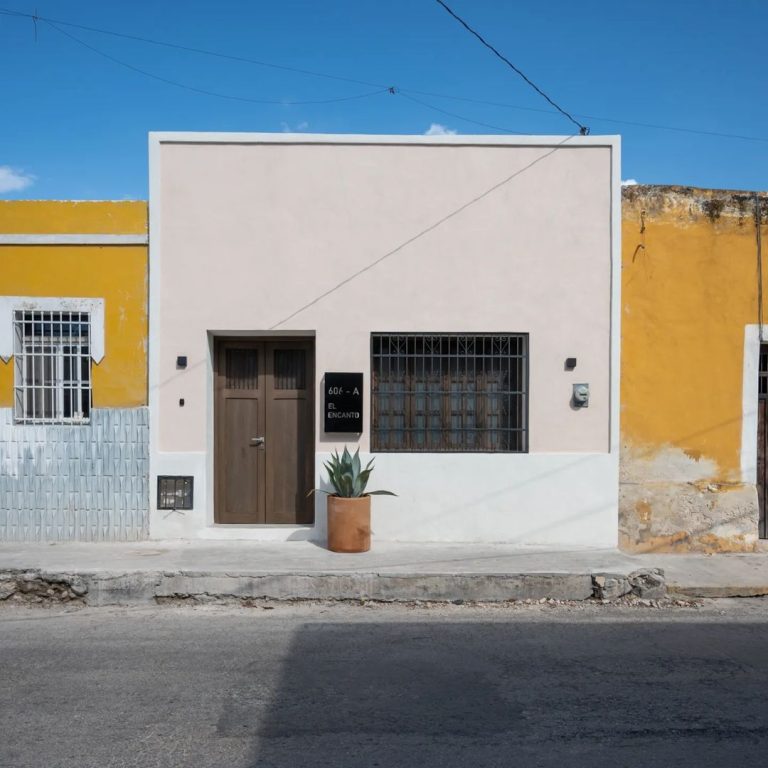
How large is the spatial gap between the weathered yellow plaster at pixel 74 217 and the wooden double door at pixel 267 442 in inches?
66.7

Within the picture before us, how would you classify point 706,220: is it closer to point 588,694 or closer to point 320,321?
point 320,321

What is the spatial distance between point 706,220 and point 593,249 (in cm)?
139

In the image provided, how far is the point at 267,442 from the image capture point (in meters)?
8.87

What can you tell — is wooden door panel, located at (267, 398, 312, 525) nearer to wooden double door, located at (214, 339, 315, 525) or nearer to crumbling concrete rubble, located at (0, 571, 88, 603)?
wooden double door, located at (214, 339, 315, 525)

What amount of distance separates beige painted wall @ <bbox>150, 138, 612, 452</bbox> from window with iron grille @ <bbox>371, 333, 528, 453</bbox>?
20 centimetres

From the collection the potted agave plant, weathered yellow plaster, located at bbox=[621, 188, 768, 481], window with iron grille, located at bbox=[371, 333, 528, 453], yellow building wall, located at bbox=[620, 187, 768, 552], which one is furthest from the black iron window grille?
weathered yellow plaster, located at bbox=[621, 188, 768, 481]

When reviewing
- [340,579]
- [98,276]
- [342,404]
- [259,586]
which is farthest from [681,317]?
[98,276]

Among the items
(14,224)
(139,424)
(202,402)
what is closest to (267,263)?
(202,402)

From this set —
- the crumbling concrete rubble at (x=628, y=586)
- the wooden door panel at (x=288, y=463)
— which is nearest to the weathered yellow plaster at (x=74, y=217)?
the wooden door panel at (x=288, y=463)

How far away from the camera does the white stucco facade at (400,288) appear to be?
27.9 ft

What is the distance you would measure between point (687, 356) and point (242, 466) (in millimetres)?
5298

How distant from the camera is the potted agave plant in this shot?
792 cm

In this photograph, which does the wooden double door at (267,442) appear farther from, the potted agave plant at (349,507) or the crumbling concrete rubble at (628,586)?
the crumbling concrete rubble at (628,586)

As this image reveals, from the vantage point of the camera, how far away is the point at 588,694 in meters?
4.75
